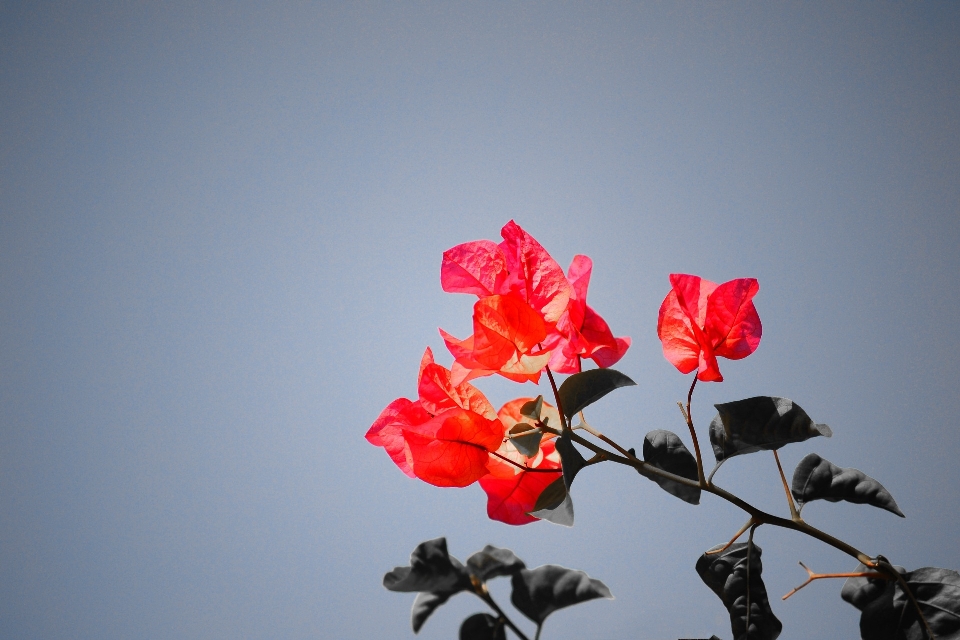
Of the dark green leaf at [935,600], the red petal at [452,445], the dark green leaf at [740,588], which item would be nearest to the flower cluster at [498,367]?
the red petal at [452,445]

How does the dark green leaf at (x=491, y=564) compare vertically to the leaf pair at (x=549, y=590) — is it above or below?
above

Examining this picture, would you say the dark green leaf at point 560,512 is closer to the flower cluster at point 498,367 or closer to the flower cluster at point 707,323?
the flower cluster at point 498,367

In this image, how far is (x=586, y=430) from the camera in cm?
44

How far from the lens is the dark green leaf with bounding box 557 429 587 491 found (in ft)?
1.22

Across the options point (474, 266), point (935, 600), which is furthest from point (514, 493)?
point (935, 600)

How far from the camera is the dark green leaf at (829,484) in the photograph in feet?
1.38

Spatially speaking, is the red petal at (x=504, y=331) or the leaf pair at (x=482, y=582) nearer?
the leaf pair at (x=482, y=582)

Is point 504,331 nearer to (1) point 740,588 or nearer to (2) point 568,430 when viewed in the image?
(2) point 568,430

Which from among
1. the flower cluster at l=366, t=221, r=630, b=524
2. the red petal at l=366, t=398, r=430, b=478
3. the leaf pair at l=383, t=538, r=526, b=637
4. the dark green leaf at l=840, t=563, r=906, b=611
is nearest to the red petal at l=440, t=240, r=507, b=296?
the flower cluster at l=366, t=221, r=630, b=524

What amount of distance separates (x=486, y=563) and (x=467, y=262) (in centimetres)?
23

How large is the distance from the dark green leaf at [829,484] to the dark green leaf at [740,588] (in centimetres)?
5

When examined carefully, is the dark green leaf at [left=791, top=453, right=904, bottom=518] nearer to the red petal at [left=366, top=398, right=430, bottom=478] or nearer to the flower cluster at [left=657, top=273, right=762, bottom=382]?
the flower cluster at [left=657, top=273, right=762, bottom=382]

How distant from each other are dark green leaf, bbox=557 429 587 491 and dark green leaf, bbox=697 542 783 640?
0.42ft

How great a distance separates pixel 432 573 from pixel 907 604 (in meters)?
0.31
